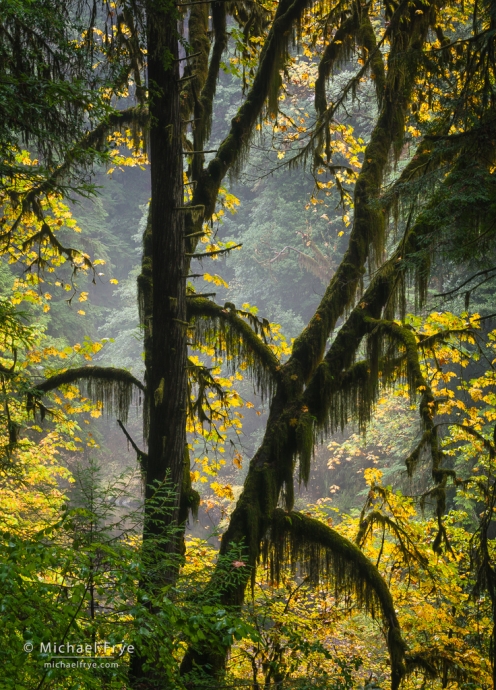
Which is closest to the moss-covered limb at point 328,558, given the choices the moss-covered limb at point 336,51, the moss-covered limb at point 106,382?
the moss-covered limb at point 106,382

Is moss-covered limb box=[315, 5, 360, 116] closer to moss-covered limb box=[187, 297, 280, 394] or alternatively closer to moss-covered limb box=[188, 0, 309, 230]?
moss-covered limb box=[188, 0, 309, 230]

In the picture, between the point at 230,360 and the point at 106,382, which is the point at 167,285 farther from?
the point at 106,382

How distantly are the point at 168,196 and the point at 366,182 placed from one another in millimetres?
2114

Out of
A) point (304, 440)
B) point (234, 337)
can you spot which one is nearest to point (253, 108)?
point (234, 337)

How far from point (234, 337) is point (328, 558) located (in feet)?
7.17

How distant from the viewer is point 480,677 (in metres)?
6.21

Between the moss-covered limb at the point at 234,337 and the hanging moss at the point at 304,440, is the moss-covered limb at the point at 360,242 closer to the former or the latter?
the moss-covered limb at the point at 234,337

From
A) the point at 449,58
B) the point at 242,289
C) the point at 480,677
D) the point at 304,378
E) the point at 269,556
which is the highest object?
the point at 242,289

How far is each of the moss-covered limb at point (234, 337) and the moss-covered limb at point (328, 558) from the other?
1332 millimetres

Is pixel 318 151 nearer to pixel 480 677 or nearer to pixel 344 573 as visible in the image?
pixel 344 573

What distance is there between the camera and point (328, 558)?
5.09m

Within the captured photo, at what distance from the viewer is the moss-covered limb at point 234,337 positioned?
5.70 meters

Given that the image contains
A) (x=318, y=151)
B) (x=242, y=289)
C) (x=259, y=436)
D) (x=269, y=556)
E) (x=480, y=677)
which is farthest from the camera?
(x=242, y=289)

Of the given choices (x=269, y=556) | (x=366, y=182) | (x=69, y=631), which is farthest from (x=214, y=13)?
(x=69, y=631)
